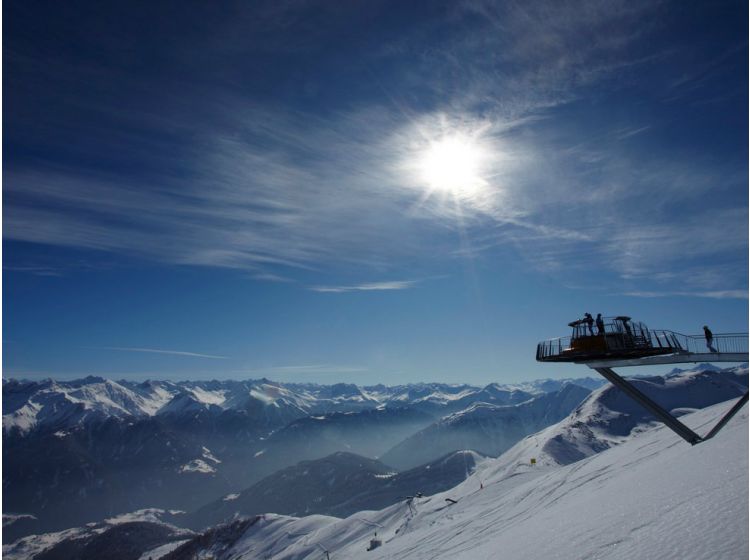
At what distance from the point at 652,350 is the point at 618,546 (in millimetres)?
17225

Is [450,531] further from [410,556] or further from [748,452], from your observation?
[748,452]

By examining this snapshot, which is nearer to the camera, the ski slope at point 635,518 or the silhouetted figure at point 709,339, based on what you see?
the ski slope at point 635,518

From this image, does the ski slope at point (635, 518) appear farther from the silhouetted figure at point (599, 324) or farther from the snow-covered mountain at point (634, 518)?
the silhouetted figure at point (599, 324)

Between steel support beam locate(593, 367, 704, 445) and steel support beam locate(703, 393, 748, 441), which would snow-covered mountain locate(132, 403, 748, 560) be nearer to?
steel support beam locate(703, 393, 748, 441)

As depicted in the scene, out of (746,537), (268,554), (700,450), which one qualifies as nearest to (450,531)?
(700,450)

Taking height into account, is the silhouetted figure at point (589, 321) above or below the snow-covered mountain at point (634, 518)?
above

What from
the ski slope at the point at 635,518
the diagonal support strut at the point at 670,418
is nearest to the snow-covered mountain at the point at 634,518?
the ski slope at the point at 635,518

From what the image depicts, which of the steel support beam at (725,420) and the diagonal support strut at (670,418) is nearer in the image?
the diagonal support strut at (670,418)

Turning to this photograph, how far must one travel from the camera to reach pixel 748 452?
62.7 ft

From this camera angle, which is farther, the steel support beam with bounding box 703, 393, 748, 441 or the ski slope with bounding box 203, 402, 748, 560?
→ the steel support beam with bounding box 703, 393, 748, 441

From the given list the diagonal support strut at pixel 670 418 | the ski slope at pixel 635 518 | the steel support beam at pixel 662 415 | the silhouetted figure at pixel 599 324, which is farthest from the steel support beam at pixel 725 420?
the silhouetted figure at pixel 599 324

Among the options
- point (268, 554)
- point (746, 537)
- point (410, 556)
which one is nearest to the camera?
point (746, 537)

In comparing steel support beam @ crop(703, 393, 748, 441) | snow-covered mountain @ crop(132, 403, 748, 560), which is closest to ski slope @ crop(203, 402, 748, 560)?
snow-covered mountain @ crop(132, 403, 748, 560)

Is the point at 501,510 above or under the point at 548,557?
under
